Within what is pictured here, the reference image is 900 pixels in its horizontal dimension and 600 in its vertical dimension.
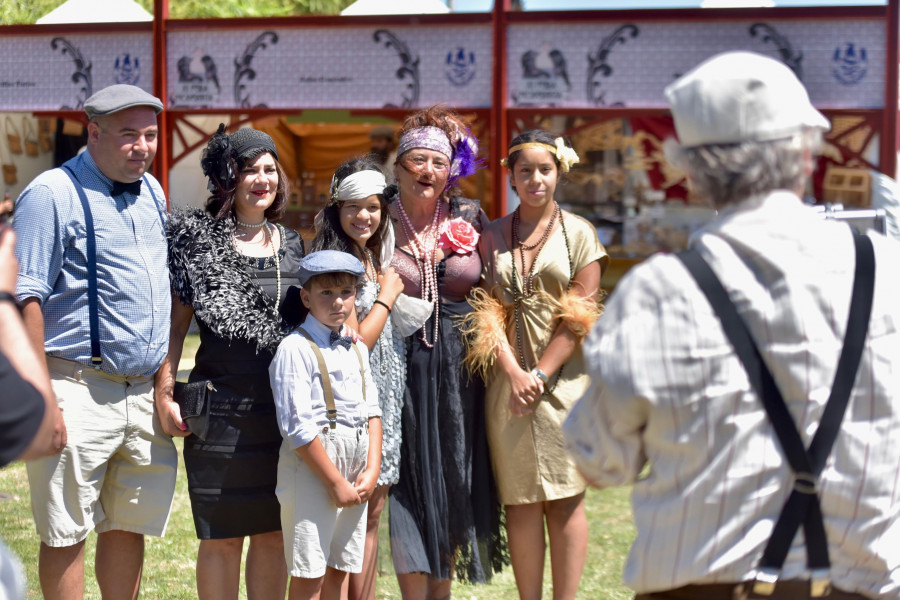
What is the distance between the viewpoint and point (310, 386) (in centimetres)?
339

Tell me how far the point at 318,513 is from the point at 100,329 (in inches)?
38.3

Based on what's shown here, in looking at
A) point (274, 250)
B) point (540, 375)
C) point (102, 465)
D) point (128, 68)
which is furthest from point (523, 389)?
point (128, 68)

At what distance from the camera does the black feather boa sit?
3477 mm

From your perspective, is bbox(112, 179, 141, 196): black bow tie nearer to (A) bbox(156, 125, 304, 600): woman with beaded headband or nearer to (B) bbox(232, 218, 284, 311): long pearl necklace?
(A) bbox(156, 125, 304, 600): woman with beaded headband

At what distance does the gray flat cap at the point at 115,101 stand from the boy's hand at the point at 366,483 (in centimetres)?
150

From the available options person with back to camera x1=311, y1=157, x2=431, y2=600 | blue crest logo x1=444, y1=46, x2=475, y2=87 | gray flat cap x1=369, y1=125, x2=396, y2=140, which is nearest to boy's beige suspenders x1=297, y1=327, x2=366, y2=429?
person with back to camera x1=311, y1=157, x2=431, y2=600

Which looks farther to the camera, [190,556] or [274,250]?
[190,556]

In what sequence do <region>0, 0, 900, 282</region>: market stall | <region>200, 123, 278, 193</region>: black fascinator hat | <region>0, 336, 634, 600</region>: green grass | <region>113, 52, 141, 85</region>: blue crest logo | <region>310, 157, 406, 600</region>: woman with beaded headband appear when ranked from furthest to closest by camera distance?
<region>113, 52, 141, 85</region>: blue crest logo → <region>0, 0, 900, 282</region>: market stall → <region>0, 336, 634, 600</region>: green grass → <region>310, 157, 406, 600</region>: woman with beaded headband → <region>200, 123, 278, 193</region>: black fascinator hat

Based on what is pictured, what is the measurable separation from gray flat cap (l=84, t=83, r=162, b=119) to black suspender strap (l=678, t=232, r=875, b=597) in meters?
2.30

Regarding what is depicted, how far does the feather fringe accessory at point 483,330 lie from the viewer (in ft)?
12.8

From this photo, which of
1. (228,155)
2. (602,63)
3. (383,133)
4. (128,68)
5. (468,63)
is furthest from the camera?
(383,133)

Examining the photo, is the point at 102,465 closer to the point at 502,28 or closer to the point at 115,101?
the point at 115,101

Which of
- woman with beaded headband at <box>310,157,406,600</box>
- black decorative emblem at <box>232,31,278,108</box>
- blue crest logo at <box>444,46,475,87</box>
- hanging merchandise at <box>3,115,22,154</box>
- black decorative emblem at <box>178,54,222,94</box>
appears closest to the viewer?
woman with beaded headband at <box>310,157,406,600</box>

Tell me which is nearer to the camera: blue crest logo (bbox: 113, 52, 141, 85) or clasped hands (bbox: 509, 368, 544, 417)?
clasped hands (bbox: 509, 368, 544, 417)
